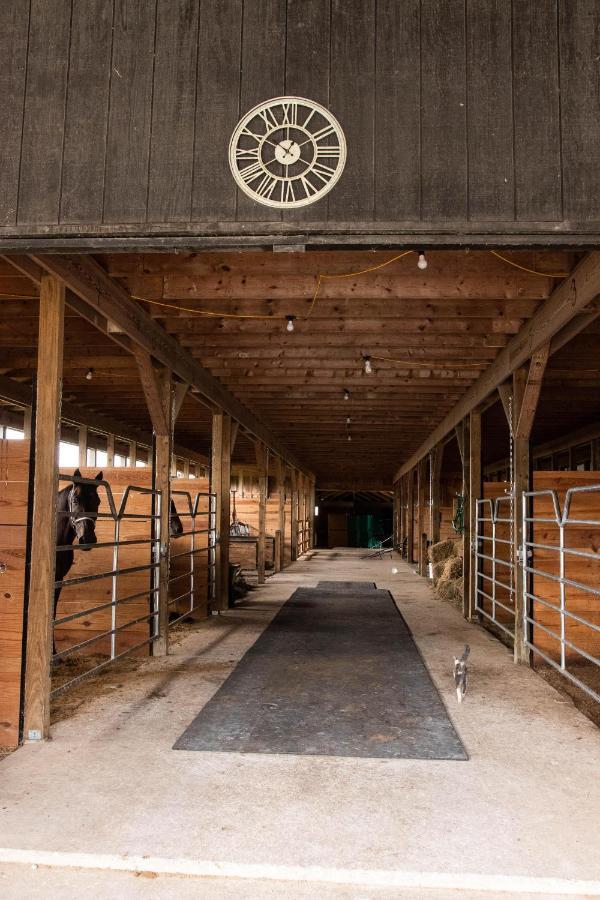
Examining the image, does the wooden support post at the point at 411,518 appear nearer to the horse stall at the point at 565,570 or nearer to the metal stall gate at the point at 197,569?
the metal stall gate at the point at 197,569

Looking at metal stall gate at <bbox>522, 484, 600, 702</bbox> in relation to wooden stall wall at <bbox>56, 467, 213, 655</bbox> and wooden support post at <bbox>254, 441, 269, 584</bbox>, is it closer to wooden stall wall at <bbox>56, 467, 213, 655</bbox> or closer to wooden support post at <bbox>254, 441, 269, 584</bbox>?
wooden stall wall at <bbox>56, 467, 213, 655</bbox>

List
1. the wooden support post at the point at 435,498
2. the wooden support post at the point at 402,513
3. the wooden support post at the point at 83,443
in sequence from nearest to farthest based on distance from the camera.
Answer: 1. the wooden support post at the point at 83,443
2. the wooden support post at the point at 435,498
3. the wooden support post at the point at 402,513

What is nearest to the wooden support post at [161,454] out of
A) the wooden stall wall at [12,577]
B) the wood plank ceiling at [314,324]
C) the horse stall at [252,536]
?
the wood plank ceiling at [314,324]

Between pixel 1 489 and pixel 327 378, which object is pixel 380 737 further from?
pixel 327 378

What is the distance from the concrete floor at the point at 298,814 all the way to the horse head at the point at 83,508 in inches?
46.4

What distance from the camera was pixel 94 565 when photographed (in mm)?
6016

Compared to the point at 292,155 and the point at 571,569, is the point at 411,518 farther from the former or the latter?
the point at 292,155

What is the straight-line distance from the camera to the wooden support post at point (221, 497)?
8227 mm

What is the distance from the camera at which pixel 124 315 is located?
498 centimetres

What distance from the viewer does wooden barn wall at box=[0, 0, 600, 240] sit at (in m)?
2.90

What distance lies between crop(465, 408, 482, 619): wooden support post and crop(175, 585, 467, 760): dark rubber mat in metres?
1.37

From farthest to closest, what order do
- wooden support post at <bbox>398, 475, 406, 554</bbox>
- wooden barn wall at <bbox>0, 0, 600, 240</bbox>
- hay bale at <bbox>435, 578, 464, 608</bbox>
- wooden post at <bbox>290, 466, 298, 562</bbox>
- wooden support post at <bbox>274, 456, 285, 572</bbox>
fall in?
wooden support post at <bbox>398, 475, 406, 554</bbox>, wooden post at <bbox>290, 466, 298, 562</bbox>, wooden support post at <bbox>274, 456, 285, 572</bbox>, hay bale at <bbox>435, 578, 464, 608</bbox>, wooden barn wall at <bbox>0, 0, 600, 240</bbox>

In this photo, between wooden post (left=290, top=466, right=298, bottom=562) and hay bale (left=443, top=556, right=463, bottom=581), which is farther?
wooden post (left=290, top=466, right=298, bottom=562)

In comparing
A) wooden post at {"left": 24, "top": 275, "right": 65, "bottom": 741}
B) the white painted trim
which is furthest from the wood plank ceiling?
the white painted trim
